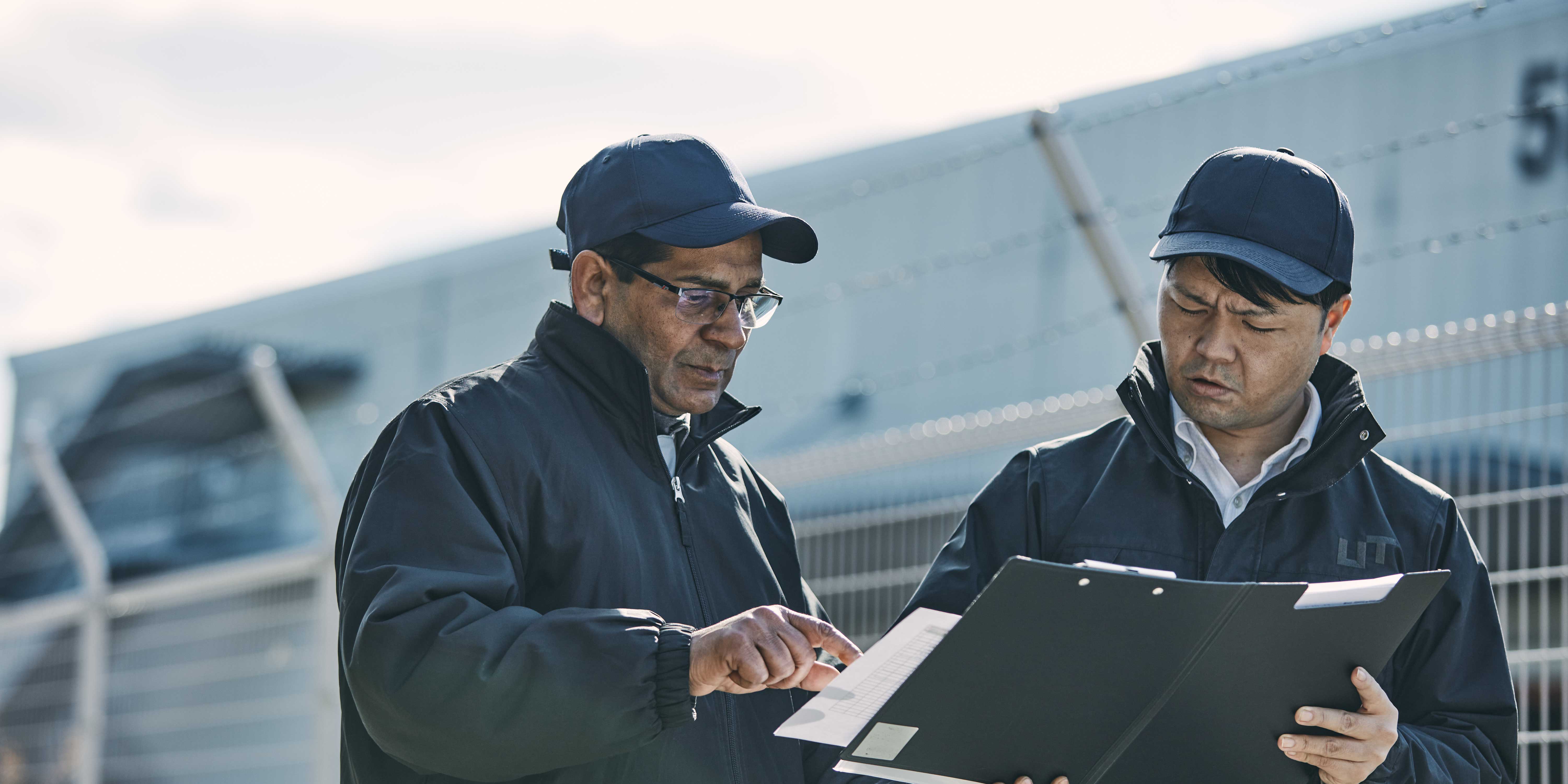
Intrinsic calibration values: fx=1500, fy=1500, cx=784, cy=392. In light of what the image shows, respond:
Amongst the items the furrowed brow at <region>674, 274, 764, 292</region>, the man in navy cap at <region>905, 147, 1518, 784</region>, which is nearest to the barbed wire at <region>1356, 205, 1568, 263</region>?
the man in navy cap at <region>905, 147, 1518, 784</region>

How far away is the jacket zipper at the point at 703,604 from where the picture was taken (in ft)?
7.70

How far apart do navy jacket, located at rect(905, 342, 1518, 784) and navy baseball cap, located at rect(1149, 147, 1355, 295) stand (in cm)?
23

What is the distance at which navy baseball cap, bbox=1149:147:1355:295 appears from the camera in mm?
2443

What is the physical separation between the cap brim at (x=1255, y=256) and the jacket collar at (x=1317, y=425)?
0.20 m

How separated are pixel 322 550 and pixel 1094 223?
3.23 metres

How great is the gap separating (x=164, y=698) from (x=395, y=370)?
3199 millimetres

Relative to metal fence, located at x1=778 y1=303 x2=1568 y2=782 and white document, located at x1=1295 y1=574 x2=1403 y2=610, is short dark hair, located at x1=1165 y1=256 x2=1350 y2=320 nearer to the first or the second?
white document, located at x1=1295 y1=574 x2=1403 y2=610

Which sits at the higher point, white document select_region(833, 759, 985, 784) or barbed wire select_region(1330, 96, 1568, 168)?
barbed wire select_region(1330, 96, 1568, 168)

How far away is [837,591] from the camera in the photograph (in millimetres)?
4699

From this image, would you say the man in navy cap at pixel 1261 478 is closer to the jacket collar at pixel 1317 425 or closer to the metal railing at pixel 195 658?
the jacket collar at pixel 1317 425

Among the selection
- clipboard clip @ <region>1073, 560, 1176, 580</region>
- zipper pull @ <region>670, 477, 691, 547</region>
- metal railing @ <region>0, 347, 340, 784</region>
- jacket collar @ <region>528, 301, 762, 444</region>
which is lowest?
metal railing @ <region>0, 347, 340, 784</region>

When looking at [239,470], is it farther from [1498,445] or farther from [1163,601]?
[1163,601]

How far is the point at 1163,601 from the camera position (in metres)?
1.89

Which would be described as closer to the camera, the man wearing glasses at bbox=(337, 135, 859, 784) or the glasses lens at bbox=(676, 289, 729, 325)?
the man wearing glasses at bbox=(337, 135, 859, 784)
